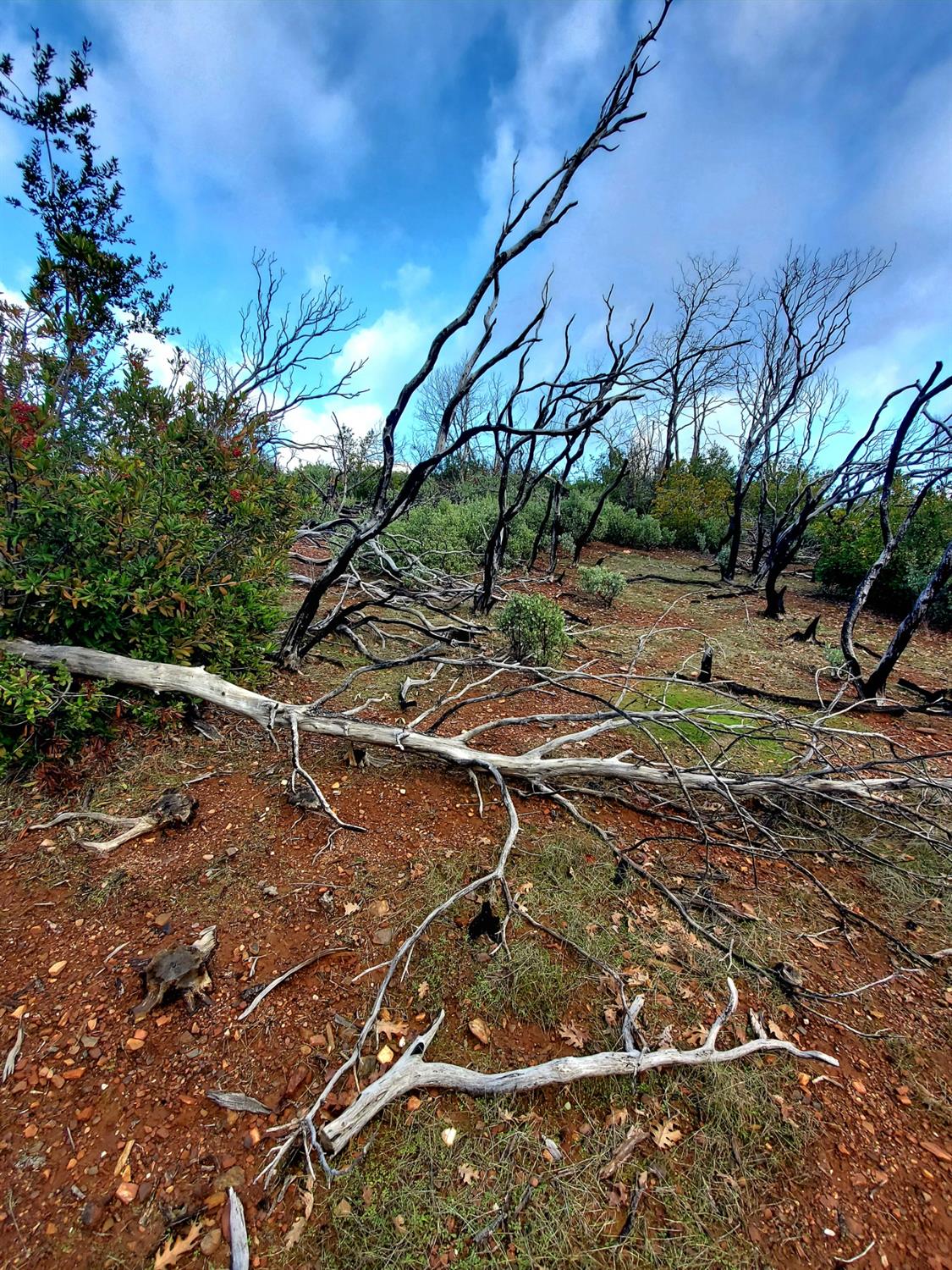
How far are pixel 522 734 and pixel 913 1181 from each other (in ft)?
9.21

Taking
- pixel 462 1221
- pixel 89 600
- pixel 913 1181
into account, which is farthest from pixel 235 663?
pixel 913 1181

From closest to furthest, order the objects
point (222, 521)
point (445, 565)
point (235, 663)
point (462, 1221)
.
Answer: point (462, 1221), point (235, 663), point (222, 521), point (445, 565)

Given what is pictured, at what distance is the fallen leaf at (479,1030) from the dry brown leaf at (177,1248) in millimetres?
871

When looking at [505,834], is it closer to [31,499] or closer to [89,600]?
[89,600]

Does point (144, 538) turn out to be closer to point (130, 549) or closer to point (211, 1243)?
point (130, 549)

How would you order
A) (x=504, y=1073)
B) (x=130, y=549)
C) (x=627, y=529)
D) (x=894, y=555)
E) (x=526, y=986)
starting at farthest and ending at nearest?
(x=627, y=529), (x=894, y=555), (x=130, y=549), (x=526, y=986), (x=504, y=1073)

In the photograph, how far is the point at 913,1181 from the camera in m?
1.48

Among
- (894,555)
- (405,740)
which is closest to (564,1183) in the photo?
(405,740)

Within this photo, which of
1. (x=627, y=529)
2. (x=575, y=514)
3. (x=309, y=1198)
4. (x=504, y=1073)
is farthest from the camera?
(x=627, y=529)

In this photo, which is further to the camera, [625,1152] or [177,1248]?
[625,1152]

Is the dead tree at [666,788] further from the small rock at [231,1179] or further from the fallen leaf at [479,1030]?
the small rock at [231,1179]

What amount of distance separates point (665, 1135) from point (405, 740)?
2.09 m

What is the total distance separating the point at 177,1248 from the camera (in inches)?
49.3

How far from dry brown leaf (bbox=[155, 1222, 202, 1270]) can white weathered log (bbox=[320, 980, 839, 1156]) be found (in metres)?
0.34
